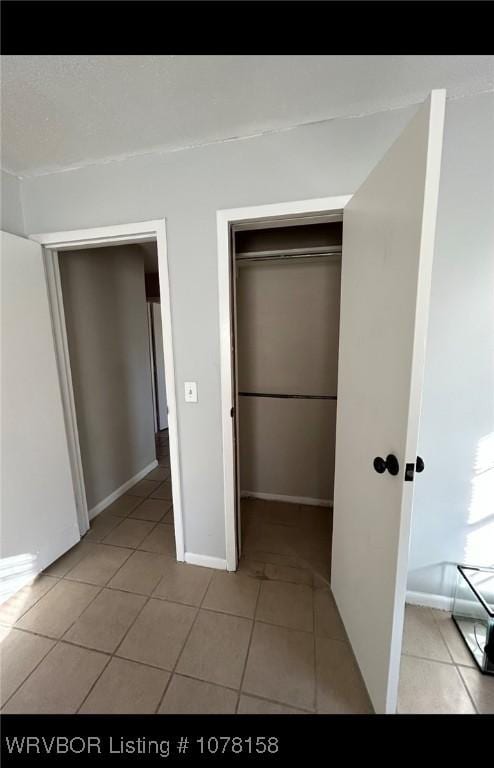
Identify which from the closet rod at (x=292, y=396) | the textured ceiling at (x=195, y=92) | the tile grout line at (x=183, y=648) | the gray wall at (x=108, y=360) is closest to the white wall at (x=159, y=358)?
the gray wall at (x=108, y=360)

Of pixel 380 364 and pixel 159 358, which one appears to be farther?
pixel 159 358

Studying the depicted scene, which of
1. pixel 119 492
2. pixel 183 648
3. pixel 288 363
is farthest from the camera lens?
pixel 119 492

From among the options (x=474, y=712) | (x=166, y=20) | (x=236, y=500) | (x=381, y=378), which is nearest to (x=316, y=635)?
(x=474, y=712)

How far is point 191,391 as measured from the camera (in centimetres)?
163

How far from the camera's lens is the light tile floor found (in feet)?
3.65

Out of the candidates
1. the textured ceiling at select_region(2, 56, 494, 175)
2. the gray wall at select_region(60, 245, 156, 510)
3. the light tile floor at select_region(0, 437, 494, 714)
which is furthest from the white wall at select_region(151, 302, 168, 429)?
the textured ceiling at select_region(2, 56, 494, 175)

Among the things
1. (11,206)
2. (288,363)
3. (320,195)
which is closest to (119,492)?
(288,363)

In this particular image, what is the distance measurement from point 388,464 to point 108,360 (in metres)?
2.37

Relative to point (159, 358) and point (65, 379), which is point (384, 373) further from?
point (159, 358)

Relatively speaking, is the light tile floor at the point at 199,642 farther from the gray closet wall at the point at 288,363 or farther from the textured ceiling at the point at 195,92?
the textured ceiling at the point at 195,92

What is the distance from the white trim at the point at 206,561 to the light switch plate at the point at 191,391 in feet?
3.34

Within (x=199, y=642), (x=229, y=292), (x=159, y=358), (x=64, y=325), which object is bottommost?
(x=199, y=642)

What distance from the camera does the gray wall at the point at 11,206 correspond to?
162cm
